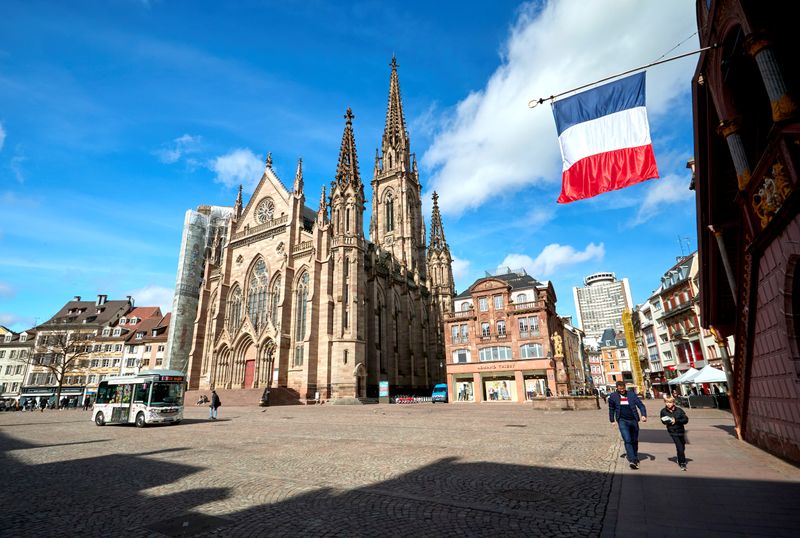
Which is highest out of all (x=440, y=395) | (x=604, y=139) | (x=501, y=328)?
(x=604, y=139)

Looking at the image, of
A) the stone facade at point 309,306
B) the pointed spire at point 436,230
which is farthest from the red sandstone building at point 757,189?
the pointed spire at point 436,230

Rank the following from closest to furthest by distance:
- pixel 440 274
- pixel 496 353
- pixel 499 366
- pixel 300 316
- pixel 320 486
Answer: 1. pixel 320 486
2. pixel 300 316
3. pixel 499 366
4. pixel 496 353
5. pixel 440 274

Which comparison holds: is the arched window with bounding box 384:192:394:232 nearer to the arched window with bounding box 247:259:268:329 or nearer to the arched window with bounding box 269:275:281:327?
the arched window with bounding box 247:259:268:329

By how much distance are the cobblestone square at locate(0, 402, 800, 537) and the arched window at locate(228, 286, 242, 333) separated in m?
30.1

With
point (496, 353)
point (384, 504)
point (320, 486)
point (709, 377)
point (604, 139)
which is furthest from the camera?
point (496, 353)

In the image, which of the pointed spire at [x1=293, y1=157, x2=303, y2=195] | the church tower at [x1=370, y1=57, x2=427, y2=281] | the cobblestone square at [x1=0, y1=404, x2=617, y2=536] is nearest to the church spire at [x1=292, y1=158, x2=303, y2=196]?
the pointed spire at [x1=293, y1=157, x2=303, y2=195]

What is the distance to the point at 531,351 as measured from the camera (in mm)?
36031

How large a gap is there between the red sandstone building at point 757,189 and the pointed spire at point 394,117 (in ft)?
183

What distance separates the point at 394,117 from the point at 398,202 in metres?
16.3

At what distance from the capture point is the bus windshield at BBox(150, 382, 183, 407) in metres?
18.4

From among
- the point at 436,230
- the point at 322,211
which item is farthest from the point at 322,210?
the point at 436,230

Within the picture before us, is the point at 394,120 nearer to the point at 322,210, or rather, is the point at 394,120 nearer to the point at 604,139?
the point at 322,210

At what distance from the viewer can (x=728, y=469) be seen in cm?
A: 699

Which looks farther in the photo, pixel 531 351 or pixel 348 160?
pixel 348 160
